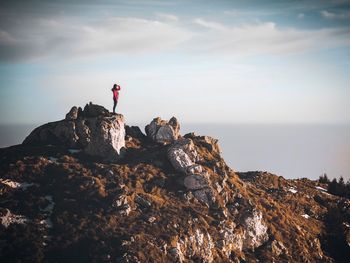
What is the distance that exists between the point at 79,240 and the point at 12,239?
8705 mm

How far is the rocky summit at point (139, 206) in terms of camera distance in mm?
51162

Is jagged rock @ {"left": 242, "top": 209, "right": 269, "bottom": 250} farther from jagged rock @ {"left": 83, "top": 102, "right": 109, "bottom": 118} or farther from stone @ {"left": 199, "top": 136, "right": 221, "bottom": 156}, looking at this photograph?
jagged rock @ {"left": 83, "top": 102, "right": 109, "bottom": 118}

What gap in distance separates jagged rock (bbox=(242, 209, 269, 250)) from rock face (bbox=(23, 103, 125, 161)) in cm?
2618

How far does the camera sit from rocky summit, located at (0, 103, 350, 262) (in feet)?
168

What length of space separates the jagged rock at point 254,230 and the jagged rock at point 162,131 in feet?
72.7

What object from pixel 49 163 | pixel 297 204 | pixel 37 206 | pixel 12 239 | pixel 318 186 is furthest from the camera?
pixel 318 186

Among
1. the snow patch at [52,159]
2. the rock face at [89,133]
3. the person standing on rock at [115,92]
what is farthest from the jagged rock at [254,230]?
the snow patch at [52,159]

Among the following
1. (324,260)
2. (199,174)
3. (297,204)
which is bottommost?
(324,260)

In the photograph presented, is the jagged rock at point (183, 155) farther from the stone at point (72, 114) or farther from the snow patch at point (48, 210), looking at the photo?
the snow patch at point (48, 210)

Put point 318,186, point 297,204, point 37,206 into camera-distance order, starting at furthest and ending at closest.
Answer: point 318,186 < point 297,204 < point 37,206

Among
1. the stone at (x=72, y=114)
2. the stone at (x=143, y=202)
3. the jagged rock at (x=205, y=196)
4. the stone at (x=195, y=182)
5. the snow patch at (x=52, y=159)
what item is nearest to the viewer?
the stone at (x=143, y=202)

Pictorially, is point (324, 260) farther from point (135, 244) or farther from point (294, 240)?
point (135, 244)

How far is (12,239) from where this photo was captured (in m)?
49.2

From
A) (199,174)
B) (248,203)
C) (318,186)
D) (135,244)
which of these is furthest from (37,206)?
(318,186)
